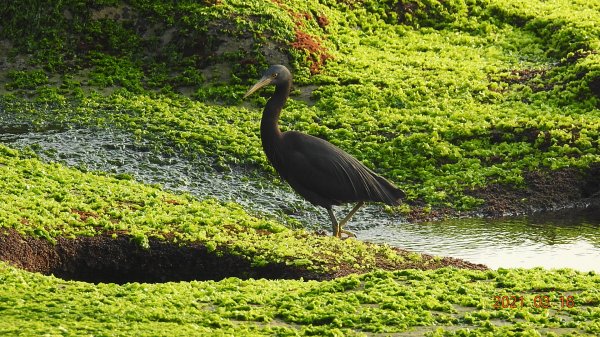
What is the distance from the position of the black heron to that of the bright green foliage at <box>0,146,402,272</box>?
0.92 m

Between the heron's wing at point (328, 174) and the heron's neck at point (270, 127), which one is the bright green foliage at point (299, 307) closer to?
the heron's wing at point (328, 174)

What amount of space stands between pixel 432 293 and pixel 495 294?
712 millimetres

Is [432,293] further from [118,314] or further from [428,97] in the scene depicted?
[428,97]

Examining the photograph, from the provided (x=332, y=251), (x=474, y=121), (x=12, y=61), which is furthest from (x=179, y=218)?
(x=12, y=61)

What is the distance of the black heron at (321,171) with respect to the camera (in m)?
16.4

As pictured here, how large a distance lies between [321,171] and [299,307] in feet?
16.7

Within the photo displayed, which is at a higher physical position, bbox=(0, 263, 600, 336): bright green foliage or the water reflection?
bbox=(0, 263, 600, 336): bright green foliage

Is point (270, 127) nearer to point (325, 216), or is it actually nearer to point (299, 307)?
point (325, 216)

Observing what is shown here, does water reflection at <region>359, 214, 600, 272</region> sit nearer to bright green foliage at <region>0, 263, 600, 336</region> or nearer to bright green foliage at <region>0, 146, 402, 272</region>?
bright green foliage at <region>0, 146, 402, 272</region>
